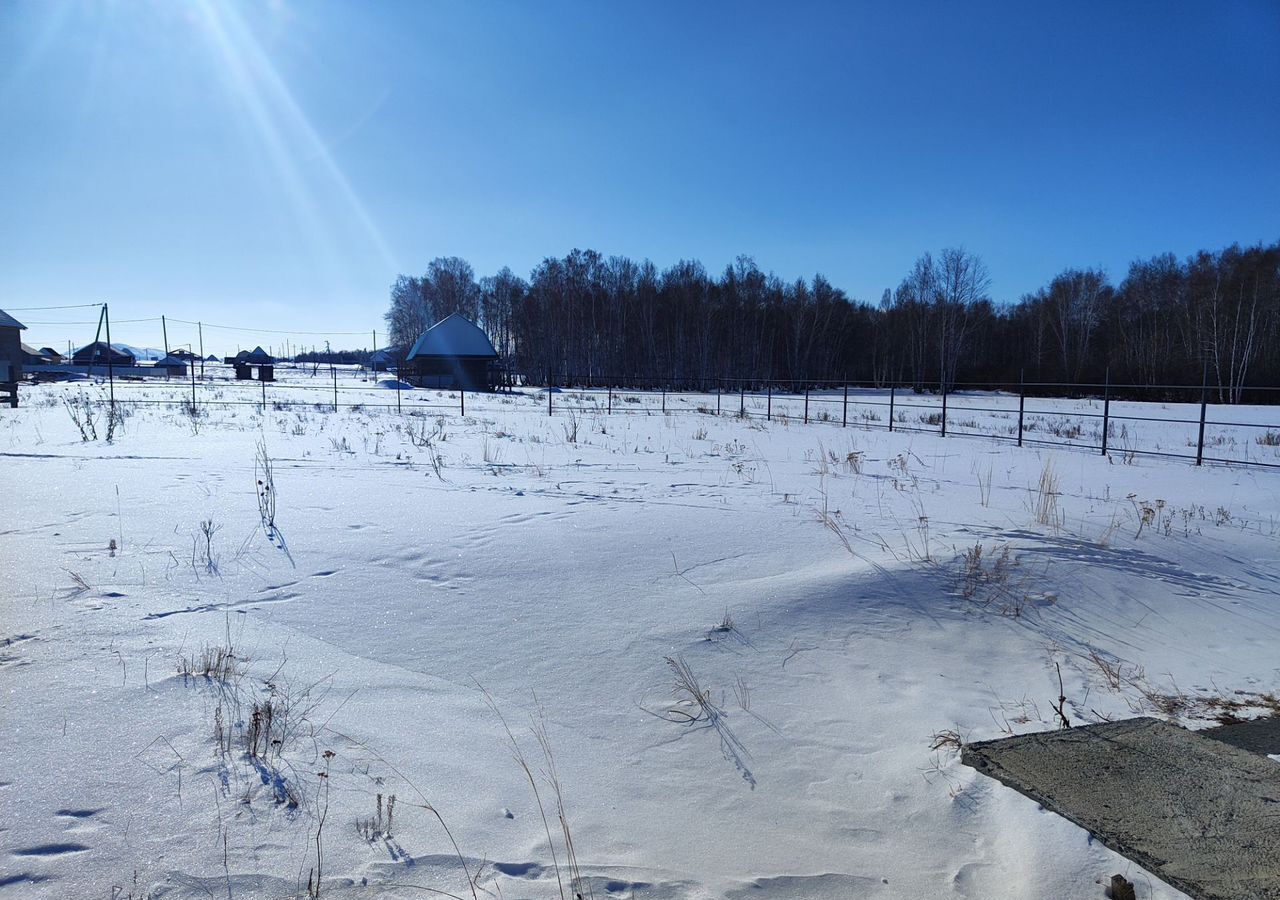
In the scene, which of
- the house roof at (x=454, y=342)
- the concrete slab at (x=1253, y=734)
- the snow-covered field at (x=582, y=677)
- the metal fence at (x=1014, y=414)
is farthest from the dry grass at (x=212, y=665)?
the house roof at (x=454, y=342)

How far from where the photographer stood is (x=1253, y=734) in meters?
3.07

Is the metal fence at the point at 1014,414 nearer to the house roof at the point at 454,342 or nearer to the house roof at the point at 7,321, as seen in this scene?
the house roof at the point at 454,342

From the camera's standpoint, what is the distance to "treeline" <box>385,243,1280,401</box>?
53.0 metres

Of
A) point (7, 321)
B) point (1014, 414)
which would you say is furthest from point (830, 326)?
point (7, 321)

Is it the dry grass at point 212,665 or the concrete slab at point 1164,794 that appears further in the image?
the dry grass at point 212,665

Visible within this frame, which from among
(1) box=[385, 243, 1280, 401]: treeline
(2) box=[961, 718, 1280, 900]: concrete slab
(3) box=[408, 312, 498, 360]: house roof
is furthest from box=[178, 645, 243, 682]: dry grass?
(1) box=[385, 243, 1280, 401]: treeline

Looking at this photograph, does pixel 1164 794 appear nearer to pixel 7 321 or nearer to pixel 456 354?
pixel 456 354

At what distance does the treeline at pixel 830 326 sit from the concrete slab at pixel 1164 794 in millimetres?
52250

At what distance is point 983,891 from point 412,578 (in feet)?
12.3

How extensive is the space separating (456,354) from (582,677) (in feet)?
138

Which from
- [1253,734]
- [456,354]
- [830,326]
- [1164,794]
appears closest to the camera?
[1164,794]

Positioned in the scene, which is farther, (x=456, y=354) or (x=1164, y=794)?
(x=456, y=354)

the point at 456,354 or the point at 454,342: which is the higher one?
the point at 454,342

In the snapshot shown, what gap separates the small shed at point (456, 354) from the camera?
43.5 meters
